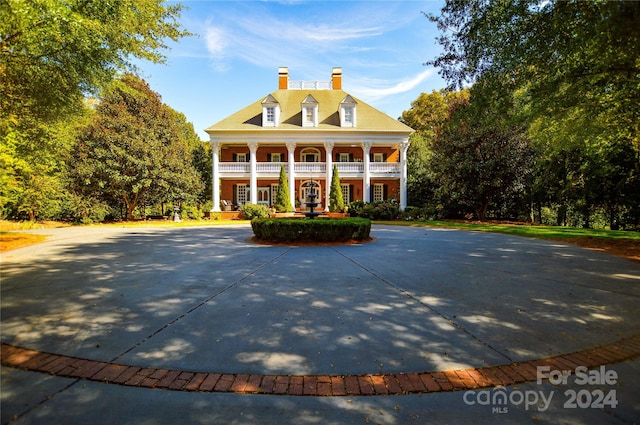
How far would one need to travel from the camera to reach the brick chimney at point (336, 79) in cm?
3275

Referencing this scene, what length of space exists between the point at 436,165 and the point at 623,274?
1748 cm

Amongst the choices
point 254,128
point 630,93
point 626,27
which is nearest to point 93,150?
point 254,128

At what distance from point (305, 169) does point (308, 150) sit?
2930 mm

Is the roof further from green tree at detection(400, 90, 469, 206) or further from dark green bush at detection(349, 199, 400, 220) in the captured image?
dark green bush at detection(349, 199, 400, 220)

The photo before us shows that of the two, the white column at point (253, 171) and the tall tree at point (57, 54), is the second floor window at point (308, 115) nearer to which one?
the white column at point (253, 171)

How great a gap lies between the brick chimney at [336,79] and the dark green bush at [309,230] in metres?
25.8

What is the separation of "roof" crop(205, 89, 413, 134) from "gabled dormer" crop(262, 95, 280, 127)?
41 cm

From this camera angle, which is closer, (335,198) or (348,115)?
(335,198)

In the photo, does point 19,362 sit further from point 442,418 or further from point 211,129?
point 211,129

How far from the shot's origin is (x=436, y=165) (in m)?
23.0

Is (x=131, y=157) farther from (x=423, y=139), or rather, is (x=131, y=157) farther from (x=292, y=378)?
(x=423, y=139)

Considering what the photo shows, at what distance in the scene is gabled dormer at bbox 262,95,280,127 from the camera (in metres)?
27.0

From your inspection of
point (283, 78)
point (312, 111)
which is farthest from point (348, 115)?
point (283, 78)

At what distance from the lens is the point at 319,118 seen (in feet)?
93.7
